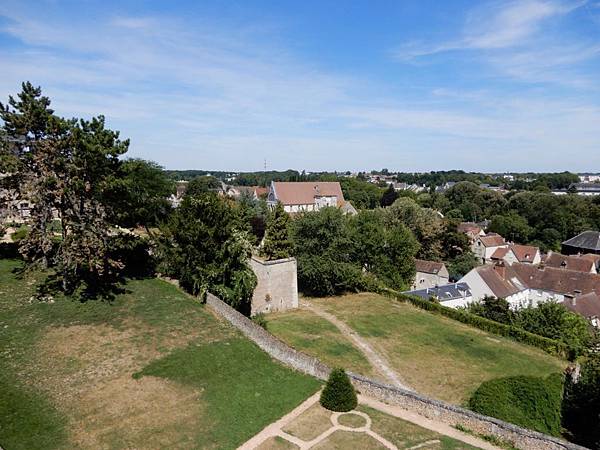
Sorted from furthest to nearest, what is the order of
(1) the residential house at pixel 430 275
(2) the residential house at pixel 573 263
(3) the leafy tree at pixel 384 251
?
(2) the residential house at pixel 573 263 → (1) the residential house at pixel 430 275 → (3) the leafy tree at pixel 384 251

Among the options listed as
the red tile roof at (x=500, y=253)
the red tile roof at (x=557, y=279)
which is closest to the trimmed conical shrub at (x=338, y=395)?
the red tile roof at (x=557, y=279)

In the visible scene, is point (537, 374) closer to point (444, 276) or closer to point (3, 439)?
point (444, 276)

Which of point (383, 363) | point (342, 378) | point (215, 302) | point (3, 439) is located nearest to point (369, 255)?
point (383, 363)

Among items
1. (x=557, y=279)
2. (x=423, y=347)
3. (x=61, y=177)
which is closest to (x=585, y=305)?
(x=557, y=279)

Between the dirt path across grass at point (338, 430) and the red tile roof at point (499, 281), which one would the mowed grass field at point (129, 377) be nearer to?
the dirt path across grass at point (338, 430)

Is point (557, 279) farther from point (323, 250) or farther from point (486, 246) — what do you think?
point (323, 250)

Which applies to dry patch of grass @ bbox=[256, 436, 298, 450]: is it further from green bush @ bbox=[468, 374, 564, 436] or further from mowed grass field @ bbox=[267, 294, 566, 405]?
mowed grass field @ bbox=[267, 294, 566, 405]

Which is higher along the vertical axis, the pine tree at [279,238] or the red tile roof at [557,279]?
the pine tree at [279,238]
